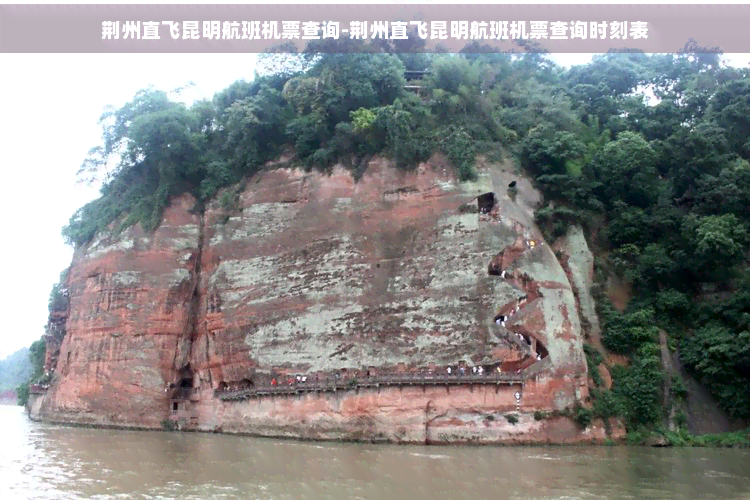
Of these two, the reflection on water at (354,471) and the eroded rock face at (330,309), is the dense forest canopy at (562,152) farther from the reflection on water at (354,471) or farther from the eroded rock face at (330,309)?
the reflection on water at (354,471)

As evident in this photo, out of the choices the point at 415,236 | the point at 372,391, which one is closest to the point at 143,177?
the point at 415,236

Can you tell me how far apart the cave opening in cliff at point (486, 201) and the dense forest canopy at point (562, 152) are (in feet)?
4.67

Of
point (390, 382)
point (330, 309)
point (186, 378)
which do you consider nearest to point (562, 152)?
point (330, 309)

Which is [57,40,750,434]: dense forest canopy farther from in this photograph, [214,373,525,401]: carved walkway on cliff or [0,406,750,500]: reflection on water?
[0,406,750,500]: reflection on water

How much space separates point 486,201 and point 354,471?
48.7ft

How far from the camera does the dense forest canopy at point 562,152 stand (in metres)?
28.6

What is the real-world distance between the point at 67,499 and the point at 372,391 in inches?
558

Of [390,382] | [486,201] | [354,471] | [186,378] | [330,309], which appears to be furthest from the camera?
[186,378]

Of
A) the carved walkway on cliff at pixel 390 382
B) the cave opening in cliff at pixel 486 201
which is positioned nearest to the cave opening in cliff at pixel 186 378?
the carved walkway on cliff at pixel 390 382

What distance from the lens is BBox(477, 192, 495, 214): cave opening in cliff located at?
29531mm

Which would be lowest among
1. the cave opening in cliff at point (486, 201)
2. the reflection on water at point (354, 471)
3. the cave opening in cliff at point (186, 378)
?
the reflection on water at point (354, 471)

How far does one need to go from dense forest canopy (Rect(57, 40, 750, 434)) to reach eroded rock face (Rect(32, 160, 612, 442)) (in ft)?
5.72

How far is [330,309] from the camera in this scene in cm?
2944

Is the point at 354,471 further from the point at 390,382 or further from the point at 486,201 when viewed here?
the point at 486,201
